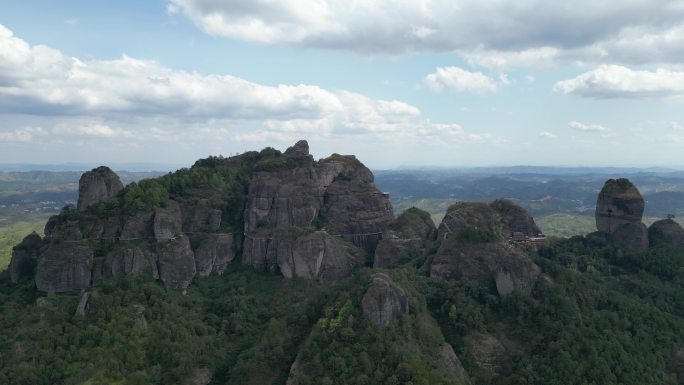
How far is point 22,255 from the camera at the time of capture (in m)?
62.0

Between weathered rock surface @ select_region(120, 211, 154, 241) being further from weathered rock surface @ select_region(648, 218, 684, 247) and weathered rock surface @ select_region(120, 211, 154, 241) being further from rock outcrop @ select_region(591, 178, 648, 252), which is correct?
weathered rock surface @ select_region(648, 218, 684, 247)

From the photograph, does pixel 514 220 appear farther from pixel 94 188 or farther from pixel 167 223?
pixel 94 188

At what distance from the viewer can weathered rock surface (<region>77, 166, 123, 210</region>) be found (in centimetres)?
6988

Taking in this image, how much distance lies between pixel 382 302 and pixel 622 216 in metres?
44.1

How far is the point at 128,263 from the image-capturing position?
200 ft

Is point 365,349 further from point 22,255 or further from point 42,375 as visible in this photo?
point 22,255

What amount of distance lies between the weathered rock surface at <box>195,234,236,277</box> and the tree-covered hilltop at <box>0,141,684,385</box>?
0.79 ft

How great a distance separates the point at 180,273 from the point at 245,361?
22077 mm

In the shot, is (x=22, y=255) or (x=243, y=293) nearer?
(x=22, y=255)

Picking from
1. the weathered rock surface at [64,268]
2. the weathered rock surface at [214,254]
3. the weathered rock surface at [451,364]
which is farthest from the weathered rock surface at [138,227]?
the weathered rock surface at [451,364]

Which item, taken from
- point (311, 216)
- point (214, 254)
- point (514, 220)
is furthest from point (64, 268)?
point (514, 220)

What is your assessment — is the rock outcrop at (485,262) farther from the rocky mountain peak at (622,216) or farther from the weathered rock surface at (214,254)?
the weathered rock surface at (214,254)

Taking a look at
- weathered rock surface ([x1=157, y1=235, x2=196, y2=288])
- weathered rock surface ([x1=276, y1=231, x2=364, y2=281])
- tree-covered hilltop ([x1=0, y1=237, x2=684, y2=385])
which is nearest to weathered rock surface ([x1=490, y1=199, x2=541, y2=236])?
tree-covered hilltop ([x1=0, y1=237, x2=684, y2=385])

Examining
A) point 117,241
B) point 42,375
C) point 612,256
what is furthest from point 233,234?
point 612,256
